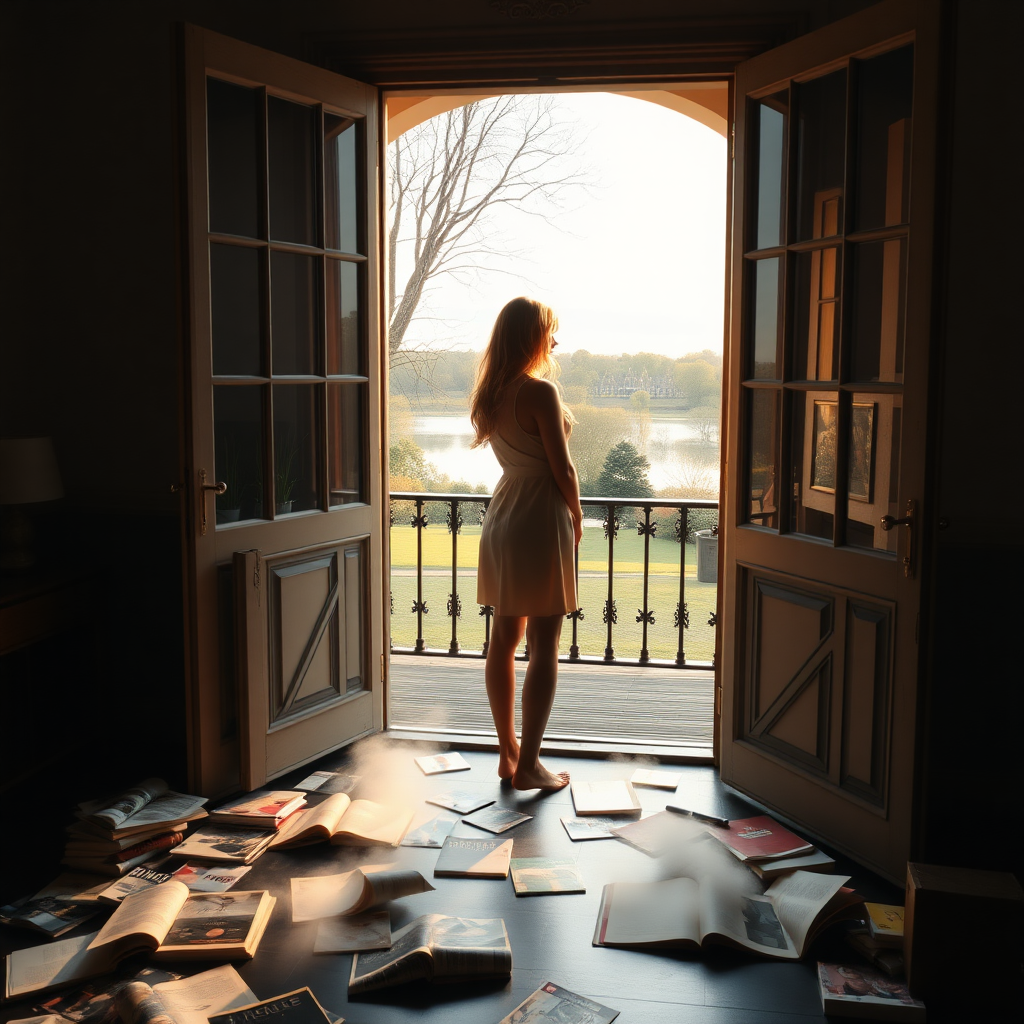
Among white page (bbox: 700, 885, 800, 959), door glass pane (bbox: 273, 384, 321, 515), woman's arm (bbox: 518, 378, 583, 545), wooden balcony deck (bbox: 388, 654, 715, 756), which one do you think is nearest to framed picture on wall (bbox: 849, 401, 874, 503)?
woman's arm (bbox: 518, 378, 583, 545)

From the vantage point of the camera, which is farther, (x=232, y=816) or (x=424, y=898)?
(x=232, y=816)

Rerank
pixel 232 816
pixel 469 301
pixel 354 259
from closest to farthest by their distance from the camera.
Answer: pixel 232 816 → pixel 354 259 → pixel 469 301

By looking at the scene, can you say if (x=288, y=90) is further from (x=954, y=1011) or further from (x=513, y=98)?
(x=513, y=98)

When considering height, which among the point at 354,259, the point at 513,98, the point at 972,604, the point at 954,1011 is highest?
the point at 513,98

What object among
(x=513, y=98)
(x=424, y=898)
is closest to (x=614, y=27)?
A: (x=424, y=898)

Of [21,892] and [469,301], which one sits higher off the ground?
[469,301]

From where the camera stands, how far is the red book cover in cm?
276

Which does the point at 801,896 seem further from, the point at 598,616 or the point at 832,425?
the point at 598,616

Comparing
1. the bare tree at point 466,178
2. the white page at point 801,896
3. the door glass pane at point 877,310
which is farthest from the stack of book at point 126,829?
the bare tree at point 466,178

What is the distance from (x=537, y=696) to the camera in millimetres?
3205

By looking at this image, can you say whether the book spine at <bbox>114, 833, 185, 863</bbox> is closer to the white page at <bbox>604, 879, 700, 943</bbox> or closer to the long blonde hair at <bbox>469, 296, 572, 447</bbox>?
the white page at <bbox>604, 879, 700, 943</bbox>

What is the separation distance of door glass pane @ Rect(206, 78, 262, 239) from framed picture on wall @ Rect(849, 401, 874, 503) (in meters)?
1.99

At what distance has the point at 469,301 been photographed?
8.50 metres

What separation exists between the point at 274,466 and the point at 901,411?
1.98m
